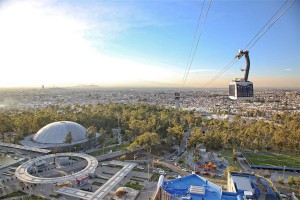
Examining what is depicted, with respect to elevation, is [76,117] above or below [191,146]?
above

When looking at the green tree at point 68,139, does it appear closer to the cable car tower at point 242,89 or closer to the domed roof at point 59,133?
the domed roof at point 59,133

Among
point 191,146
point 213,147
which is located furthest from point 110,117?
→ point 213,147

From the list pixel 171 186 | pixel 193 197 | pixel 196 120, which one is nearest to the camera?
pixel 193 197

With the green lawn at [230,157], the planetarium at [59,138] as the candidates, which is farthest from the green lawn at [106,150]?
the green lawn at [230,157]

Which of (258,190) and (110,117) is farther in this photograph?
(110,117)

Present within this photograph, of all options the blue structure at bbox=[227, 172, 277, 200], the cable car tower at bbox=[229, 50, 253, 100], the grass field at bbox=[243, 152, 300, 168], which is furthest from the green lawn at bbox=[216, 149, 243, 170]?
the cable car tower at bbox=[229, 50, 253, 100]

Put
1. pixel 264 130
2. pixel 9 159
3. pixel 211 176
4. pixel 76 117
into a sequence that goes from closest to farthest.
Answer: pixel 211 176
pixel 9 159
pixel 264 130
pixel 76 117

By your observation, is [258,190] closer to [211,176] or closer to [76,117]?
[211,176]
